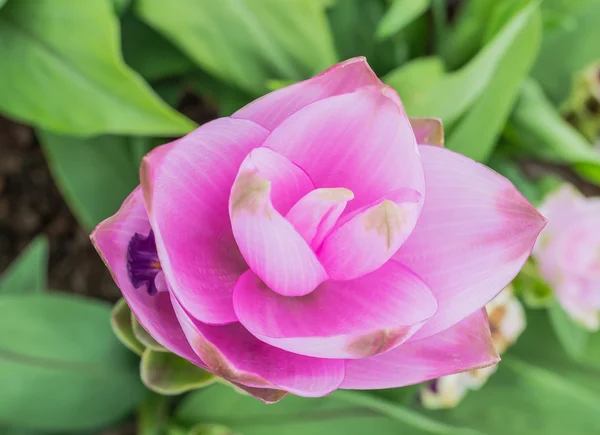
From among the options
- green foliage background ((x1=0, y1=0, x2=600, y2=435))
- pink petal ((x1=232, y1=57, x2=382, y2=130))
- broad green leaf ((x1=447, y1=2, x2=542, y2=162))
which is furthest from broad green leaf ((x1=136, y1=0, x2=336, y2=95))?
pink petal ((x1=232, y1=57, x2=382, y2=130))

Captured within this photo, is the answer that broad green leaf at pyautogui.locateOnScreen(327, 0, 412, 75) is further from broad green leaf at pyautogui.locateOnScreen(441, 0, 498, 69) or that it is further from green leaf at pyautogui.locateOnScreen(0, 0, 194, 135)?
green leaf at pyautogui.locateOnScreen(0, 0, 194, 135)

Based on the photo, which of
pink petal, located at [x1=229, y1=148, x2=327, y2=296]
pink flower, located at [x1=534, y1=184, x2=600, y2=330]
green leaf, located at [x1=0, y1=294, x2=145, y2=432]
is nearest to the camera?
pink petal, located at [x1=229, y1=148, x2=327, y2=296]

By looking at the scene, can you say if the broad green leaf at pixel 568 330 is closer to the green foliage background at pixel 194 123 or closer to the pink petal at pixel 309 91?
the green foliage background at pixel 194 123

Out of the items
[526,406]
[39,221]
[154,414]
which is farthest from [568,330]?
[39,221]

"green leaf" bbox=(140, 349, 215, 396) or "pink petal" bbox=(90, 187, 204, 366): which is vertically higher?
"pink petal" bbox=(90, 187, 204, 366)

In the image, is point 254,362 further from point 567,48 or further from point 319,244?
point 567,48

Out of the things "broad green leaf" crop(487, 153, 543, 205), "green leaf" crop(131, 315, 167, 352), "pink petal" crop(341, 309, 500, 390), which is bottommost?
"broad green leaf" crop(487, 153, 543, 205)
